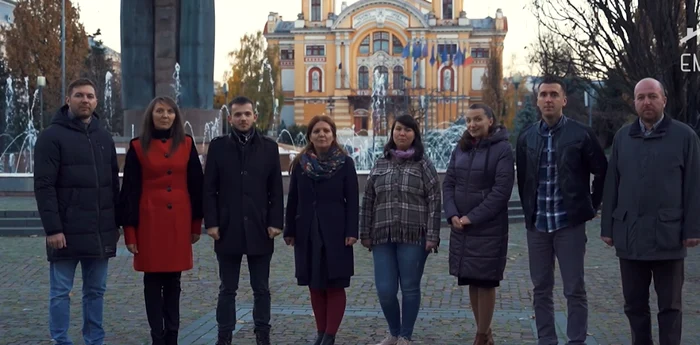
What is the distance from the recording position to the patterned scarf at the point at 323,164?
6867 millimetres

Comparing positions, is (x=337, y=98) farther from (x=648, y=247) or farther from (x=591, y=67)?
(x=648, y=247)

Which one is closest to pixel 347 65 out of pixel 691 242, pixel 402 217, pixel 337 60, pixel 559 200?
pixel 337 60

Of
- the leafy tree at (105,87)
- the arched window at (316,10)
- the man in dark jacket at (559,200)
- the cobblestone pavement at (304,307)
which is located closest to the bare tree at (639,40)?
the cobblestone pavement at (304,307)

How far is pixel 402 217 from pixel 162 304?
6.13 ft

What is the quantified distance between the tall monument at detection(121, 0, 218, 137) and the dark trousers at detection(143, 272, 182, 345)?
45.2 feet

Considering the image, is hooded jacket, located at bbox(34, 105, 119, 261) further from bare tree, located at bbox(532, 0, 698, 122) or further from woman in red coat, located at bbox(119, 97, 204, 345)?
bare tree, located at bbox(532, 0, 698, 122)

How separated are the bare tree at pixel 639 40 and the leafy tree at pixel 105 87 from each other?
83.6 ft

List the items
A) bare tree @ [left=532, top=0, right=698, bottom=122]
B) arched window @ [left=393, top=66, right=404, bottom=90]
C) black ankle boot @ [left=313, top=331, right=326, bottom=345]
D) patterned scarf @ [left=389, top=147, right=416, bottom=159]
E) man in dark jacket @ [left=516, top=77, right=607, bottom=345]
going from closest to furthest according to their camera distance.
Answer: man in dark jacket @ [left=516, top=77, right=607, bottom=345] < patterned scarf @ [left=389, top=147, right=416, bottom=159] < black ankle boot @ [left=313, top=331, right=326, bottom=345] < bare tree @ [left=532, top=0, right=698, bottom=122] < arched window @ [left=393, top=66, right=404, bottom=90]

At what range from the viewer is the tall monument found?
20266mm

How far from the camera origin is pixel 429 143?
127 ft

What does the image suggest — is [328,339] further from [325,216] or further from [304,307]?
[304,307]

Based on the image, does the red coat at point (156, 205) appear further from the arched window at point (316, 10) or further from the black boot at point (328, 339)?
the arched window at point (316, 10)

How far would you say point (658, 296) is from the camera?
6.26 metres

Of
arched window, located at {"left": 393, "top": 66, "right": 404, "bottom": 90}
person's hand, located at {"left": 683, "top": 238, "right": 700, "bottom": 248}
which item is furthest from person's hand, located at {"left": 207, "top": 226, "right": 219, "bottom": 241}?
arched window, located at {"left": 393, "top": 66, "right": 404, "bottom": 90}
